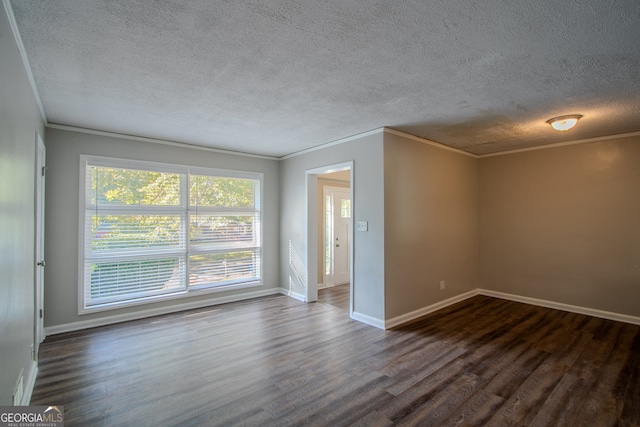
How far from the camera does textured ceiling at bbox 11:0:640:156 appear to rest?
5.59 feet

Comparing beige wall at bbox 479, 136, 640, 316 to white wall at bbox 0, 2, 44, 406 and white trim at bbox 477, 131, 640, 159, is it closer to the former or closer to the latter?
white trim at bbox 477, 131, 640, 159

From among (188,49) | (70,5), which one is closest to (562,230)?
(188,49)

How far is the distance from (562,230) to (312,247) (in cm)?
375

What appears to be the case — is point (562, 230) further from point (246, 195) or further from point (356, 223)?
point (246, 195)

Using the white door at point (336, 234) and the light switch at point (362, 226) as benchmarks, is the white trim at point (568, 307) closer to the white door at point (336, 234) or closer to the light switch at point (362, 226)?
the white door at point (336, 234)

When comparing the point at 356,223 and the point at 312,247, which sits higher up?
the point at 356,223

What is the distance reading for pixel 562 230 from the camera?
4.61 m

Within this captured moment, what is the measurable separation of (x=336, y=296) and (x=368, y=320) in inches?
59.2

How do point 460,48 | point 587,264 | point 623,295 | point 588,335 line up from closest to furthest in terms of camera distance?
point 460,48, point 588,335, point 623,295, point 587,264

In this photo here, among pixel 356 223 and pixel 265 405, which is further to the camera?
pixel 356 223

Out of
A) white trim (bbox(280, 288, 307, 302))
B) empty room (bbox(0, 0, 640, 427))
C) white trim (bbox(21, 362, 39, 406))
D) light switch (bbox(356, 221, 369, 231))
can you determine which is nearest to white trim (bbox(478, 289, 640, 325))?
empty room (bbox(0, 0, 640, 427))

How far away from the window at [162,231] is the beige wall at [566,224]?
4091mm

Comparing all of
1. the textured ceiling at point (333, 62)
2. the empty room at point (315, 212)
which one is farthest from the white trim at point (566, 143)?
the textured ceiling at point (333, 62)

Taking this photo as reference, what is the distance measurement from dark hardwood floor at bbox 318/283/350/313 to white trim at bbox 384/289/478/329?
0.83 m
